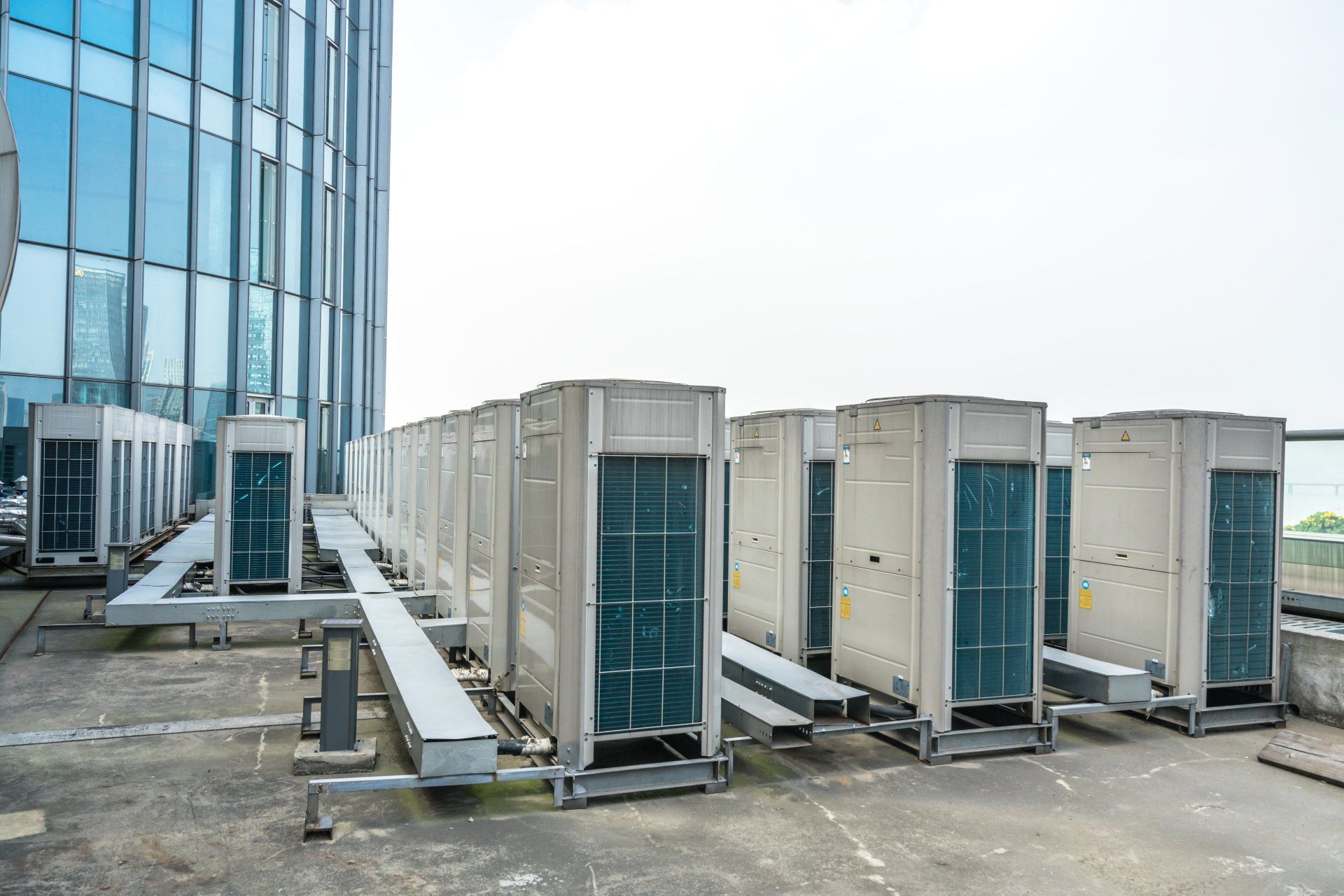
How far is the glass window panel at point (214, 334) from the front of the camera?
21516 mm

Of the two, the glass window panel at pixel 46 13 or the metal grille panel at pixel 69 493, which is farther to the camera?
the glass window panel at pixel 46 13

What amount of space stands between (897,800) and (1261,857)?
195 centimetres

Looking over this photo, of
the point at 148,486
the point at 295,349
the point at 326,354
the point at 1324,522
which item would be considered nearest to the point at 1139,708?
the point at 1324,522

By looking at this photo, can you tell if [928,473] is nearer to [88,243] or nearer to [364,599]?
[364,599]

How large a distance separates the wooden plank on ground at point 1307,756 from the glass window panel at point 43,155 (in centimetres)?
2197

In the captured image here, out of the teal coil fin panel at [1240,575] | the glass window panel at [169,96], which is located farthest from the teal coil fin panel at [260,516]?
the glass window panel at [169,96]

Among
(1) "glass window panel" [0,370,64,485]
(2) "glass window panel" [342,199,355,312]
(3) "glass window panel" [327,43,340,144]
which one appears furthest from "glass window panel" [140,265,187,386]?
(3) "glass window panel" [327,43,340,144]

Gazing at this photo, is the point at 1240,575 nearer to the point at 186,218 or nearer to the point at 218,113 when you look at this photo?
the point at 186,218

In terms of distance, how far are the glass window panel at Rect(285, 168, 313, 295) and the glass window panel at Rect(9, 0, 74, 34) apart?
5.55m

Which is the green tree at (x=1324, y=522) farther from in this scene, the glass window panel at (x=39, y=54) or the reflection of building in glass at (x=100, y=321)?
the glass window panel at (x=39, y=54)

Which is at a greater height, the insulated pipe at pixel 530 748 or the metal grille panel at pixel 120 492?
the metal grille panel at pixel 120 492

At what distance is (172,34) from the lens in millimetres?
20797

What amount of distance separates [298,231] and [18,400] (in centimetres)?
818

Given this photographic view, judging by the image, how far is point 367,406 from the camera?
28.4 metres
